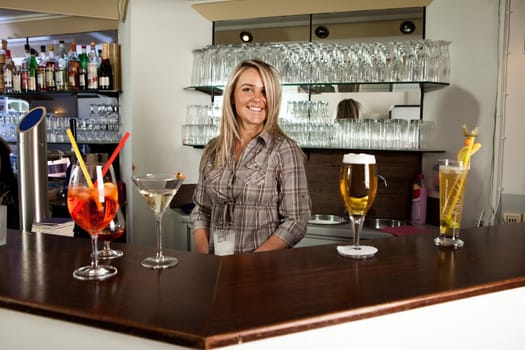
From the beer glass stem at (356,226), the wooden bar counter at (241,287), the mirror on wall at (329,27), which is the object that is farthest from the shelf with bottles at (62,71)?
the beer glass stem at (356,226)

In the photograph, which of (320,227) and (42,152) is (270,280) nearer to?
(42,152)

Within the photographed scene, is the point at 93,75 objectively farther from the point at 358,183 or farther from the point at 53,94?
the point at 358,183

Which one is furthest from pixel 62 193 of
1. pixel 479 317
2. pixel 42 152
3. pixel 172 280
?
pixel 479 317

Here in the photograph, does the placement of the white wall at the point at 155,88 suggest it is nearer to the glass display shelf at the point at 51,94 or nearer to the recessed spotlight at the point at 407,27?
the glass display shelf at the point at 51,94

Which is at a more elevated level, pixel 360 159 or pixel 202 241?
pixel 360 159

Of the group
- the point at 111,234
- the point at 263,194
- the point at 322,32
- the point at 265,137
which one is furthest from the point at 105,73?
the point at 111,234

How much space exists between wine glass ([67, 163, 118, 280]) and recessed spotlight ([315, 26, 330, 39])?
2710 millimetres

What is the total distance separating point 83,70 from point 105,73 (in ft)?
0.74

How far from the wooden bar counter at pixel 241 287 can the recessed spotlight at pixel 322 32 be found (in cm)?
244

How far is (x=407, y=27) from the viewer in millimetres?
3129

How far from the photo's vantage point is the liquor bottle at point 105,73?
356cm

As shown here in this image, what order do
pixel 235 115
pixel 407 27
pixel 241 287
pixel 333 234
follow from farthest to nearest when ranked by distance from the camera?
1. pixel 407 27
2. pixel 333 234
3. pixel 235 115
4. pixel 241 287

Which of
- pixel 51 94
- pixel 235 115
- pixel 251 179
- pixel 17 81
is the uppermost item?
pixel 17 81

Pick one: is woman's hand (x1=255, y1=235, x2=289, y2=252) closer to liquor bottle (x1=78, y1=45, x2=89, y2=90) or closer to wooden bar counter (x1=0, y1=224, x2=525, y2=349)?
wooden bar counter (x1=0, y1=224, x2=525, y2=349)
